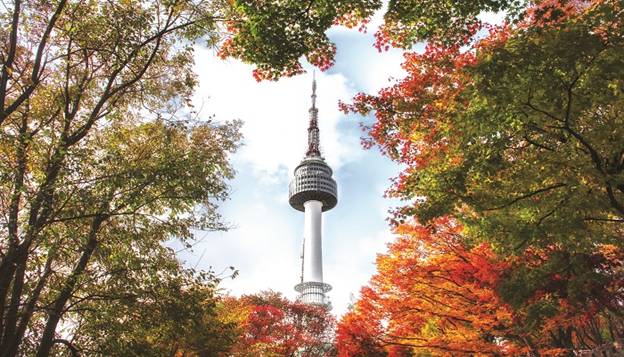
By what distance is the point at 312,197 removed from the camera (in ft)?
327

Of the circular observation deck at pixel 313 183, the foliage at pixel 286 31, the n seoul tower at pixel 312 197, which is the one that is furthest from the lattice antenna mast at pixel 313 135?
the foliage at pixel 286 31

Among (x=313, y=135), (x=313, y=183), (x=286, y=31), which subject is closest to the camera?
(x=286, y=31)

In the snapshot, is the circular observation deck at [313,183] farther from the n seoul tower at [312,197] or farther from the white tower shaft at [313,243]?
the white tower shaft at [313,243]

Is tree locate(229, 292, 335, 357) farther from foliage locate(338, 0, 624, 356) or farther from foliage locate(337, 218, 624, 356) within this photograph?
foliage locate(338, 0, 624, 356)

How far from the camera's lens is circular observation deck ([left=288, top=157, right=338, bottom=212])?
319 feet

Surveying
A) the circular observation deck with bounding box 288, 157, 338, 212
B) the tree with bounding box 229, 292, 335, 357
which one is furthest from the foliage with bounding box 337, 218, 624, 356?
the circular observation deck with bounding box 288, 157, 338, 212

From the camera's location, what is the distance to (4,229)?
8.08 meters

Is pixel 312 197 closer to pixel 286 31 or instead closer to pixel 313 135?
pixel 313 135

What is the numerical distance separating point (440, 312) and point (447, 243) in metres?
2.04

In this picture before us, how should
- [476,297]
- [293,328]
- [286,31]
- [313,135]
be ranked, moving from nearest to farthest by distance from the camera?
[286,31] < [476,297] < [293,328] < [313,135]

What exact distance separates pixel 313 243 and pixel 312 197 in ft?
34.9

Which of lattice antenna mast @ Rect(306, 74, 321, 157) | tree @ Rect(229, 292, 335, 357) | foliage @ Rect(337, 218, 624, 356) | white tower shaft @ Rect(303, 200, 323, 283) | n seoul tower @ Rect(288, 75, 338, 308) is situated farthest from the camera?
lattice antenna mast @ Rect(306, 74, 321, 157)

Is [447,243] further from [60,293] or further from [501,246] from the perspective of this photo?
[60,293]

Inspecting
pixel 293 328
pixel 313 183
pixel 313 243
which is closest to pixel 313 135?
pixel 313 183
